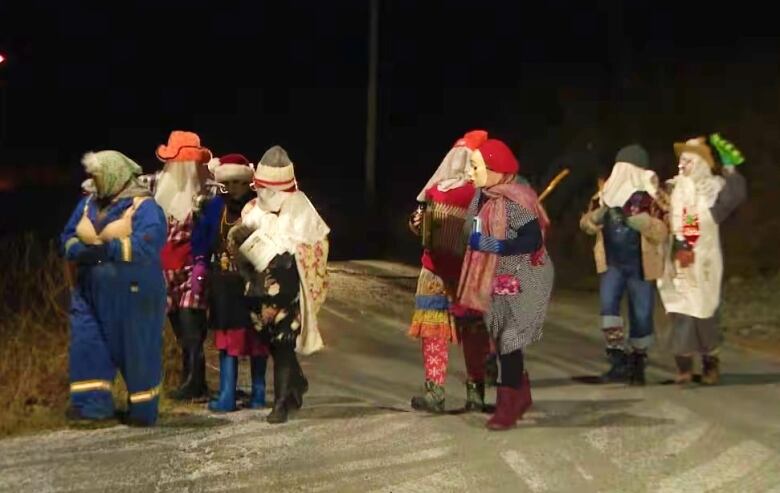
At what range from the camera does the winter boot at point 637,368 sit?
28.0 feet

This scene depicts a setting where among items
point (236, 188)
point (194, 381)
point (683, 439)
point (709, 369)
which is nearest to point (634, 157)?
point (709, 369)

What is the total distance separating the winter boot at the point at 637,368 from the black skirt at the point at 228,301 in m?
2.93

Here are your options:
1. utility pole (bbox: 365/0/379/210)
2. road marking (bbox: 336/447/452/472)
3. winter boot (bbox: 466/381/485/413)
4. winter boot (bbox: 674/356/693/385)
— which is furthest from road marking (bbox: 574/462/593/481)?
utility pole (bbox: 365/0/379/210)

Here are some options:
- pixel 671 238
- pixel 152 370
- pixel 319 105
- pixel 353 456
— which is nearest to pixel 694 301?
pixel 671 238

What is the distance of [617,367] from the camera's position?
8.70 metres

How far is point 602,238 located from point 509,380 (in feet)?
6.65

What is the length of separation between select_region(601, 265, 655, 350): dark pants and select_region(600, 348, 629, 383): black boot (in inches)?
6.6

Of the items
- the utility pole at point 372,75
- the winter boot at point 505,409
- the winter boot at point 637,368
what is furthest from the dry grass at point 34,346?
the utility pole at point 372,75

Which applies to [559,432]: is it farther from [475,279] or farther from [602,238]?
[602,238]

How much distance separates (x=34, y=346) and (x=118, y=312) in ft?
8.47

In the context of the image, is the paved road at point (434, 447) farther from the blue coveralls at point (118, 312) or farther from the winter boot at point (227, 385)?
the blue coveralls at point (118, 312)

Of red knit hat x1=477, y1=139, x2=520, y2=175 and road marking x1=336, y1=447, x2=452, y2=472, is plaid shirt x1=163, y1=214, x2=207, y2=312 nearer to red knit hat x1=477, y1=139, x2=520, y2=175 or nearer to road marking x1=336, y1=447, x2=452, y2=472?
road marking x1=336, y1=447, x2=452, y2=472

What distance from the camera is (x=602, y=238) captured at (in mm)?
8594

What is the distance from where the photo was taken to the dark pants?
27.7ft
